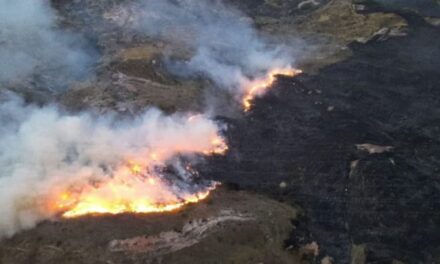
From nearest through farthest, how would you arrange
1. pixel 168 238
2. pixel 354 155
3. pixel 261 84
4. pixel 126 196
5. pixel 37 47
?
pixel 168 238 < pixel 126 196 < pixel 354 155 < pixel 261 84 < pixel 37 47

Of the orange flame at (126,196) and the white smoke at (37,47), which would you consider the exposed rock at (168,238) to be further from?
the white smoke at (37,47)

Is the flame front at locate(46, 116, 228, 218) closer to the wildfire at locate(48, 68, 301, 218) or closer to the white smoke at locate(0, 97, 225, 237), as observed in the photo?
the wildfire at locate(48, 68, 301, 218)

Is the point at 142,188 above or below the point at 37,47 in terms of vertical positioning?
below

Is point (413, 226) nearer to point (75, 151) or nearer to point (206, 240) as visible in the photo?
point (206, 240)

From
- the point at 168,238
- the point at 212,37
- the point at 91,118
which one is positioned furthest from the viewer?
the point at 212,37

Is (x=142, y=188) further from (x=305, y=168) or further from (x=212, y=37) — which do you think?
(x=212, y=37)

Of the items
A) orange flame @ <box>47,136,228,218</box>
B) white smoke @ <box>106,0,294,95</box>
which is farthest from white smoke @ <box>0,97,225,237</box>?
white smoke @ <box>106,0,294,95</box>

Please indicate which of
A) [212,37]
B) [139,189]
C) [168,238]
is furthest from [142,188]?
[212,37]

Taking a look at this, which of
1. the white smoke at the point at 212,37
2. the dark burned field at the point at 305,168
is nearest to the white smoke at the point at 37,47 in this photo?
the dark burned field at the point at 305,168

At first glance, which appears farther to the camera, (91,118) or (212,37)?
(212,37)
